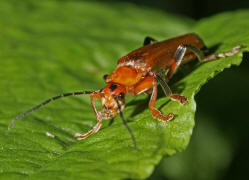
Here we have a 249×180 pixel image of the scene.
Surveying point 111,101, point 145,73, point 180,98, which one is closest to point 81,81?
point 145,73

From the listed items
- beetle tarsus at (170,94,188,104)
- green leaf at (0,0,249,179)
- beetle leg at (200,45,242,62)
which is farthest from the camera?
beetle leg at (200,45,242,62)

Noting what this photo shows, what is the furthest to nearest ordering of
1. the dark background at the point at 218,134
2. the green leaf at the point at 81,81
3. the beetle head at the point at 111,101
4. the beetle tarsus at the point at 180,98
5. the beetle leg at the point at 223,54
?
the dark background at the point at 218,134
the beetle leg at the point at 223,54
the beetle head at the point at 111,101
the beetle tarsus at the point at 180,98
the green leaf at the point at 81,81

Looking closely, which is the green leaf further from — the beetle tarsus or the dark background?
the dark background

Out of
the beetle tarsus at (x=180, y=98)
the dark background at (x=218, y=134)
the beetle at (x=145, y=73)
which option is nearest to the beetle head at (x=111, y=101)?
the beetle at (x=145, y=73)

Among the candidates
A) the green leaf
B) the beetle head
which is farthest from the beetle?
the green leaf

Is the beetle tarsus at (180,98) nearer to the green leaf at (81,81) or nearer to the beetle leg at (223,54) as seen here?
the green leaf at (81,81)

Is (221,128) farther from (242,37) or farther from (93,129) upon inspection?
(93,129)
